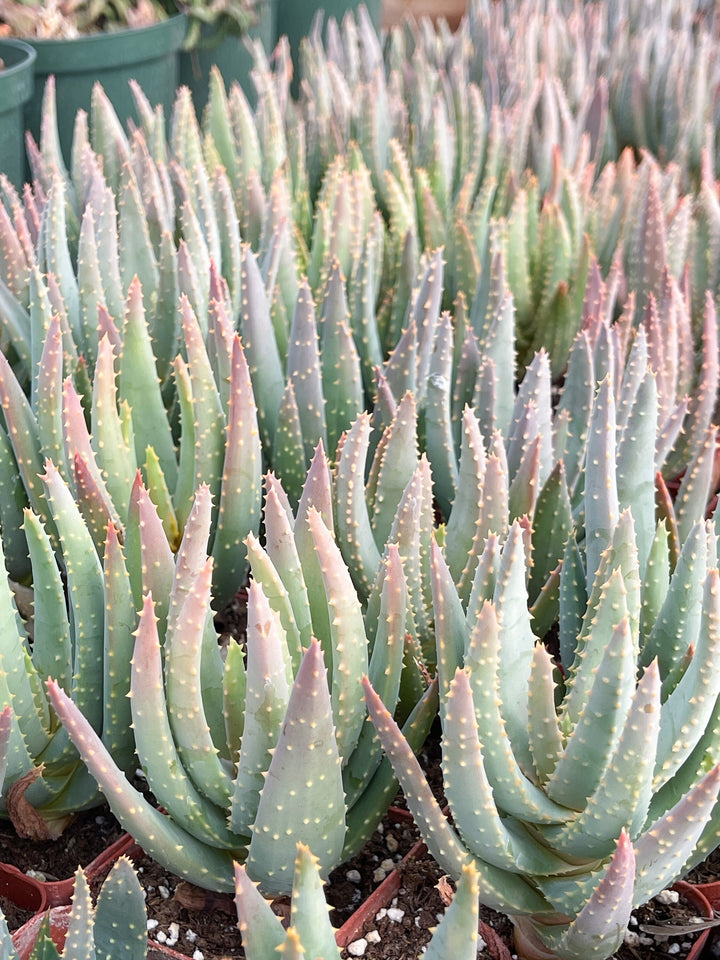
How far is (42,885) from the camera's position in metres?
0.93

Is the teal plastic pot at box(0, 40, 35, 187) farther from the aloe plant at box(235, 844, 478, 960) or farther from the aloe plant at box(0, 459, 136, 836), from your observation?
the aloe plant at box(235, 844, 478, 960)

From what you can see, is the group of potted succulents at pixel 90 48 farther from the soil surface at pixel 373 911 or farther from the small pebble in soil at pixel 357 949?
the small pebble in soil at pixel 357 949

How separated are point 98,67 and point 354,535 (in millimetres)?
2220

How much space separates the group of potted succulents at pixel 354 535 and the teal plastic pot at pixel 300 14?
2.48m

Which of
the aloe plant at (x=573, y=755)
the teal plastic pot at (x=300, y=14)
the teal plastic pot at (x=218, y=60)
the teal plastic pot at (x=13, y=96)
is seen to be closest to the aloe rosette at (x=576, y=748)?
the aloe plant at (x=573, y=755)

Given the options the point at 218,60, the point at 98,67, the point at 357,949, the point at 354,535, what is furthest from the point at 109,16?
the point at 357,949

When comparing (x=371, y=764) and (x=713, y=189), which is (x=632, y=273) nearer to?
(x=713, y=189)

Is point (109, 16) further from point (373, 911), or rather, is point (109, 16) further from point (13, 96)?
point (373, 911)

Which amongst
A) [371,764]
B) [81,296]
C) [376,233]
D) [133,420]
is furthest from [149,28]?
[371,764]

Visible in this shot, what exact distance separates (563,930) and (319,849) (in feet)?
0.65

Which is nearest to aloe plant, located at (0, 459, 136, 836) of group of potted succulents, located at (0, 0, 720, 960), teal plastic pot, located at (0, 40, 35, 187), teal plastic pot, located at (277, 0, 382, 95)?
group of potted succulents, located at (0, 0, 720, 960)

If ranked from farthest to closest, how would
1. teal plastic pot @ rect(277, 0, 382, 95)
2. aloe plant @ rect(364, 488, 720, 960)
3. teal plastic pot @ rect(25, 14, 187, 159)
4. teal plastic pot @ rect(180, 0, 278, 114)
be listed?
teal plastic pot @ rect(277, 0, 382, 95)
teal plastic pot @ rect(180, 0, 278, 114)
teal plastic pot @ rect(25, 14, 187, 159)
aloe plant @ rect(364, 488, 720, 960)

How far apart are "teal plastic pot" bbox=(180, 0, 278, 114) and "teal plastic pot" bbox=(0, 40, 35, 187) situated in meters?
1.03

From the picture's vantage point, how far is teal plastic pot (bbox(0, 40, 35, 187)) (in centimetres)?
224
